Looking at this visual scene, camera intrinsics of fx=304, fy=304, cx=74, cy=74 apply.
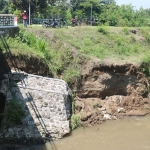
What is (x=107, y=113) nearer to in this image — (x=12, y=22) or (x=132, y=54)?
(x=132, y=54)

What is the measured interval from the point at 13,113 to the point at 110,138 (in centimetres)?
532

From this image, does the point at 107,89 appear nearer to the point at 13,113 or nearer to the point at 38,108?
the point at 38,108

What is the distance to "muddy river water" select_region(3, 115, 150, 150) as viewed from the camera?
595 inches

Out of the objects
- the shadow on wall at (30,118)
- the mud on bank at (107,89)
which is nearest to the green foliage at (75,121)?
the shadow on wall at (30,118)

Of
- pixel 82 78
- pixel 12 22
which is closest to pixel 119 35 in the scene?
pixel 82 78

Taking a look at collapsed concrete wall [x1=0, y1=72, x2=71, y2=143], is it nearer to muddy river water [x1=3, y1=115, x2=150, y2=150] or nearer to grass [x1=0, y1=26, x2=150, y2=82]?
muddy river water [x1=3, y1=115, x2=150, y2=150]

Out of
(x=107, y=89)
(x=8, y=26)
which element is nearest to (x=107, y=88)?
(x=107, y=89)

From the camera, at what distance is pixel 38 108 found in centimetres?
1611

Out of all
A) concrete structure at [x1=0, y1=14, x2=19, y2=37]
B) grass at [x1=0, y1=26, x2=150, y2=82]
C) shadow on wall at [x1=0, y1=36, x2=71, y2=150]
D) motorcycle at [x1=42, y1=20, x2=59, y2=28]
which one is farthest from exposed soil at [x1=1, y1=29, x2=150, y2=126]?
motorcycle at [x1=42, y1=20, x2=59, y2=28]

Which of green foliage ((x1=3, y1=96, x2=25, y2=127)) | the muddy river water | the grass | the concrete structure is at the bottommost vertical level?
the muddy river water

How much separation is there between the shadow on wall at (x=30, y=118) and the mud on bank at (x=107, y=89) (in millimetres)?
2068

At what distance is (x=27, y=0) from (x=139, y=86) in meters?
18.0

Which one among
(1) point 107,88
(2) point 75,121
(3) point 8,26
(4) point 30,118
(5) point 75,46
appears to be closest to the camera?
(4) point 30,118

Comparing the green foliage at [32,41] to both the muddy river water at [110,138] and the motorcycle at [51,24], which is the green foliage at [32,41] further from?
the muddy river water at [110,138]
